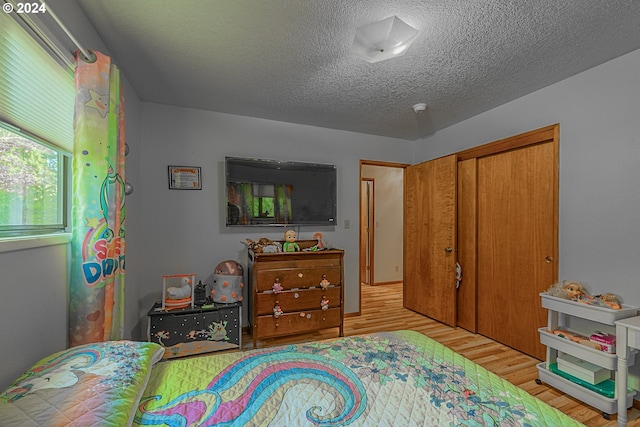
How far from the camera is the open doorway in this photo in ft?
17.8

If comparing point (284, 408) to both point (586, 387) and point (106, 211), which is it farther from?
point (586, 387)

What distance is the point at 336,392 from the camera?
1.09 metres

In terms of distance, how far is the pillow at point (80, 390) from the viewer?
73 centimetres

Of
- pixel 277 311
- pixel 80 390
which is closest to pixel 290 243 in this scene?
pixel 277 311

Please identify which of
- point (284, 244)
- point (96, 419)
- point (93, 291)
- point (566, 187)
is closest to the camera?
point (96, 419)

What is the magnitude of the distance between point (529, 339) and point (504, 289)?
0.47m

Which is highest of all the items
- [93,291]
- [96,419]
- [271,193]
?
[271,193]

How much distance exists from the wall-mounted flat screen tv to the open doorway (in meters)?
2.20

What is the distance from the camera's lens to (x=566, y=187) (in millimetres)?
2291

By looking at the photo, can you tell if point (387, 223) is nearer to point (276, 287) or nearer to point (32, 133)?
point (276, 287)

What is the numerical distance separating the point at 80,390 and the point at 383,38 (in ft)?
Result: 6.68

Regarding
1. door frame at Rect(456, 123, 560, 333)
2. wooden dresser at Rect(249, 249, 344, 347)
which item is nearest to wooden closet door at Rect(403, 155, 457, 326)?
door frame at Rect(456, 123, 560, 333)

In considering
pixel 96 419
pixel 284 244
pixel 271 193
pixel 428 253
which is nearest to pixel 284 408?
pixel 96 419

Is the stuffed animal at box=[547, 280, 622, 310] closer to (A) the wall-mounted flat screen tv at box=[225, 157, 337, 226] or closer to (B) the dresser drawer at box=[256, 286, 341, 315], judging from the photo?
(B) the dresser drawer at box=[256, 286, 341, 315]
